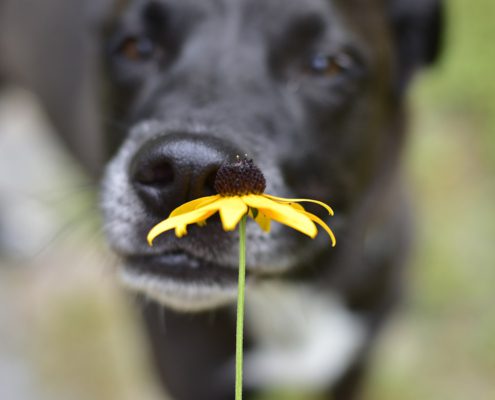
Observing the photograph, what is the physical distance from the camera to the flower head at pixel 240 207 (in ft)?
2.58

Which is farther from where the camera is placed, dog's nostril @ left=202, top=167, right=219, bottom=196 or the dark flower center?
dog's nostril @ left=202, top=167, right=219, bottom=196

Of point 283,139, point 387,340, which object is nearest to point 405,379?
point 387,340

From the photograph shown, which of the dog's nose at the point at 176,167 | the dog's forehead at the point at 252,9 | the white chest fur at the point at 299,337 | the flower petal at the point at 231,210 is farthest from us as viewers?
A: the white chest fur at the point at 299,337

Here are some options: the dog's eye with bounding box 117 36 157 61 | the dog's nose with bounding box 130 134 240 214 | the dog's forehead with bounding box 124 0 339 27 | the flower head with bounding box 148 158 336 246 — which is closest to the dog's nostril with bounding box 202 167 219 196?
the dog's nose with bounding box 130 134 240 214

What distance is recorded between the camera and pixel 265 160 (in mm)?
1771

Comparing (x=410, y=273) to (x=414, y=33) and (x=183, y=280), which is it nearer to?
(x=414, y=33)

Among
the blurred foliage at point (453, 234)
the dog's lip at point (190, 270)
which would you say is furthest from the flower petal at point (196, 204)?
the blurred foliage at point (453, 234)

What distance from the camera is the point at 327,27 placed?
2.06 metres

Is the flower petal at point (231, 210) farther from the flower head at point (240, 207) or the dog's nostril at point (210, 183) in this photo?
the dog's nostril at point (210, 183)

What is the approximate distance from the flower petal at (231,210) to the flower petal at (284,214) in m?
0.01

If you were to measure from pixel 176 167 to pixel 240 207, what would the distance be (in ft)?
2.15

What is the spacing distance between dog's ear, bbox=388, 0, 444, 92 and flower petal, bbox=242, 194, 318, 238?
1732 millimetres

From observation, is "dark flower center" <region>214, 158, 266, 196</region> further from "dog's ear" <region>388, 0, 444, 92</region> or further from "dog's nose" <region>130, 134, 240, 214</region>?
"dog's ear" <region>388, 0, 444, 92</region>

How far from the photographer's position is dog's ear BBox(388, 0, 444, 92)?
248 centimetres
